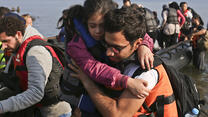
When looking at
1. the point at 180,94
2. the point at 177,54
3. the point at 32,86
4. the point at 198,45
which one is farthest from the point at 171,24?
the point at 32,86

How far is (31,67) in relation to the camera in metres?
2.25

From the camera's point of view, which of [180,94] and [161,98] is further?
[180,94]

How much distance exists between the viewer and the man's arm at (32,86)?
2219mm

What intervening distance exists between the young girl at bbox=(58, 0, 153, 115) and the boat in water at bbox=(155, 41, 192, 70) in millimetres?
4667

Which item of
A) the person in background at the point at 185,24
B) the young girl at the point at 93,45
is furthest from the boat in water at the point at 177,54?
the young girl at the point at 93,45

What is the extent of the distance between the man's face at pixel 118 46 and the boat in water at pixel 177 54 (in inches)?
193

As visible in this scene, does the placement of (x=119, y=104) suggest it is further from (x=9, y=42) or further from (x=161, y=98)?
(x=9, y=42)

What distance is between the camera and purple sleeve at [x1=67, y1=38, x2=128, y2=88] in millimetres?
1644

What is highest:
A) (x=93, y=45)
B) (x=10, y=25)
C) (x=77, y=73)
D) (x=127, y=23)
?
(x=127, y=23)

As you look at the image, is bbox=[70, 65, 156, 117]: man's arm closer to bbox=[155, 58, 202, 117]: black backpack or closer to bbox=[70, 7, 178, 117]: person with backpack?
bbox=[70, 7, 178, 117]: person with backpack

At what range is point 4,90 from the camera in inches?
102

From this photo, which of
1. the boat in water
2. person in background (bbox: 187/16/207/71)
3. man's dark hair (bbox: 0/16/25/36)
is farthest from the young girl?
person in background (bbox: 187/16/207/71)

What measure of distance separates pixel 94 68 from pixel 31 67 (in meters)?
0.84

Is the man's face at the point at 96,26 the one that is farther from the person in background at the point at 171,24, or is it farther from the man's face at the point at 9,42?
the person in background at the point at 171,24
